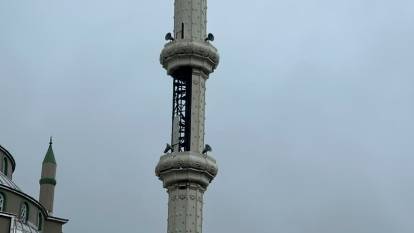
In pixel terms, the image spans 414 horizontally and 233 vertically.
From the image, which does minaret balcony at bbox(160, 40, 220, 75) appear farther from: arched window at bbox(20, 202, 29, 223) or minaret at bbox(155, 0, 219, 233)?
arched window at bbox(20, 202, 29, 223)

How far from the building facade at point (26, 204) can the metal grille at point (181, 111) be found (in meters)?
11.0

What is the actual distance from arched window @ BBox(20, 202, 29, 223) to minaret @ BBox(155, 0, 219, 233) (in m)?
10.0

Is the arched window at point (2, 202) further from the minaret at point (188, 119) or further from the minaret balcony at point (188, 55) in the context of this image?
the minaret balcony at point (188, 55)

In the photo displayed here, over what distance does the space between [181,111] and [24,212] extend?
1263cm

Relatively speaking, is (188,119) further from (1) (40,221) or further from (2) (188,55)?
(1) (40,221)

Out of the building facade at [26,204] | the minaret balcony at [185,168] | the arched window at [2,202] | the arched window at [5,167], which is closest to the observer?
the minaret balcony at [185,168]

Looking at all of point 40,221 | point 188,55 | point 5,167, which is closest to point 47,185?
point 5,167

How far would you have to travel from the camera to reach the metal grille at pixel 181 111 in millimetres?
54969

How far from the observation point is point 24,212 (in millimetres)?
57875

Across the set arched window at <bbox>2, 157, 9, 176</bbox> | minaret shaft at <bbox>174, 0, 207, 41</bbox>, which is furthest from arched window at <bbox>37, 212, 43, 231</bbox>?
minaret shaft at <bbox>174, 0, 207, 41</bbox>

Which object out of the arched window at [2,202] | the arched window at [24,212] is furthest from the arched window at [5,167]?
the arched window at [2,202]

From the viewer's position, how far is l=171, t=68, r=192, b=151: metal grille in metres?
55.0

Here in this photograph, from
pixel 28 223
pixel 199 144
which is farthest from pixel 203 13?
pixel 28 223

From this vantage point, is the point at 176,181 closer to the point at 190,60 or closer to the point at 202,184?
the point at 202,184
